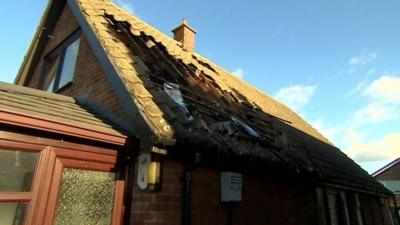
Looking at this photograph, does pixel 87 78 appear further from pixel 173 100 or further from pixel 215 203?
pixel 215 203

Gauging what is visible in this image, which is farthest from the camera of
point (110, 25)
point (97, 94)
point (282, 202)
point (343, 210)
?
point (343, 210)

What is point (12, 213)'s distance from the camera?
349cm

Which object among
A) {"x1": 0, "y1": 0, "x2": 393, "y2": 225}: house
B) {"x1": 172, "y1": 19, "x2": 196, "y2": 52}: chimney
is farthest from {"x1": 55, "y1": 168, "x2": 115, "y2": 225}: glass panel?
{"x1": 172, "y1": 19, "x2": 196, "y2": 52}: chimney

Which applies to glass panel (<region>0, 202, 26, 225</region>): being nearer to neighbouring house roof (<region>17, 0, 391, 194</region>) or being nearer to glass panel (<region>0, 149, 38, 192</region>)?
glass panel (<region>0, 149, 38, 192</region>)

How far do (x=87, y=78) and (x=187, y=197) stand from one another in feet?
10.7

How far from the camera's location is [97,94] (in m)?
5.64

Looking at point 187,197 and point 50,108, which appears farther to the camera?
point 50,108

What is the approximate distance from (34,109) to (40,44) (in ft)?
18.8

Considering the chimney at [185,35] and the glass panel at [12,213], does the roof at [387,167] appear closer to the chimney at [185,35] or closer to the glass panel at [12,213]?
the chimney at [185,35]

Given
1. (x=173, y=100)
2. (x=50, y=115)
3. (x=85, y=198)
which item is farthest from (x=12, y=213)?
(x=173, y=100)

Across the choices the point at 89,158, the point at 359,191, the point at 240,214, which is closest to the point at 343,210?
the point at 359,191

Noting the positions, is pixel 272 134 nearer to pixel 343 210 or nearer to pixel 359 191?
pixel 343 210

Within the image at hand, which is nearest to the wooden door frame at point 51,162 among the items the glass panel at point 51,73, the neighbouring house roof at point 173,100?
the neighbouring house roof at point 173,100

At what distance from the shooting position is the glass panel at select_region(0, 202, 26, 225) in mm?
3449
